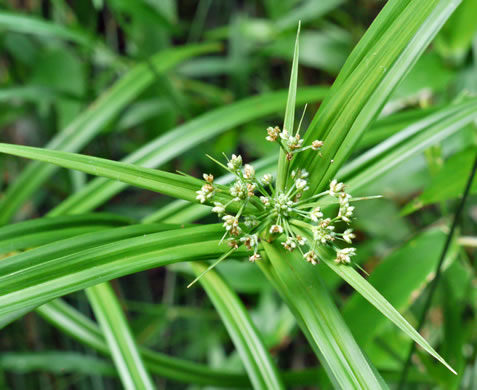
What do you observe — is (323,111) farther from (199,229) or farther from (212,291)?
(212,291)

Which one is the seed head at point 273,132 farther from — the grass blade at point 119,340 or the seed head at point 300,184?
the grass blade at point 119,340

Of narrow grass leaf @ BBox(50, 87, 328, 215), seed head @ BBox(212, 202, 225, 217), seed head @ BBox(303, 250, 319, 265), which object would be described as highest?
narrow grass leaf @ BBox(50, 87, 328, 215)

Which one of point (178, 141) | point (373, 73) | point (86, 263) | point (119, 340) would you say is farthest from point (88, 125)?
point (373, 73)

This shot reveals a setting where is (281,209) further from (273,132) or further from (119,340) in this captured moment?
(119,340)

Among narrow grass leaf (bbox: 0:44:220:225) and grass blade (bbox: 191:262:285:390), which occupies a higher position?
narrow grass leaf (bbox: 0:44:220:225)

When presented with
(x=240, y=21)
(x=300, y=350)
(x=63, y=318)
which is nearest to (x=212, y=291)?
(x=63, y=318)

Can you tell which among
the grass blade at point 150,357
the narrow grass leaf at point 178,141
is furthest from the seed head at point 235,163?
the grass blade at point 150,357

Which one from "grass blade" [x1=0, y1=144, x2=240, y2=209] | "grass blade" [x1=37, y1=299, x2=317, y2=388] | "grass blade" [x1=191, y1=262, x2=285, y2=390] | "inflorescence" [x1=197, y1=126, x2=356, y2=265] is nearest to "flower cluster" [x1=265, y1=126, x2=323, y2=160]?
"inflorescence" [x1=197, y1=126, x2=356, y2=265]

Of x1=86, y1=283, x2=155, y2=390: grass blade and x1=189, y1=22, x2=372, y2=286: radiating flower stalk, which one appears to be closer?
x1=189, y1=22, x2=372, y2=286: radiating flower stalk

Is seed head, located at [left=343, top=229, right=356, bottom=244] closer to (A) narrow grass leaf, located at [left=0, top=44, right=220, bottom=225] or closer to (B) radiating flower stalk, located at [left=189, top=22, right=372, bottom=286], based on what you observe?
(B) radiating flower stalk, located at [left=189, top=22, right=372, bottom=286]
